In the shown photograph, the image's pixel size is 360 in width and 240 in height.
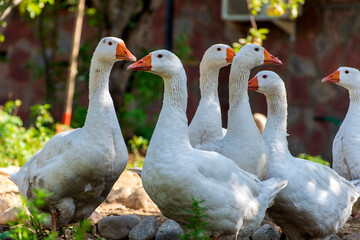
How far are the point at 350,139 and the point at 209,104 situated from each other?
120 centimetres

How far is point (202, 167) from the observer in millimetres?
3453

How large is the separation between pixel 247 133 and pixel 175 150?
665 millimetres

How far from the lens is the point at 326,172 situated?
415 cm

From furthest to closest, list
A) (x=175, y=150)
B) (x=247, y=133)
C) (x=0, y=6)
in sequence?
(x=0, y=6) → (x=247, y=133) → (x=175, y=150)

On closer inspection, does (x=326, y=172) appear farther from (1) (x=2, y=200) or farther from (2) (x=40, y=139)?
(2) (x=40, y=139)

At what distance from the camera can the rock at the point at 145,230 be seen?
4195mm

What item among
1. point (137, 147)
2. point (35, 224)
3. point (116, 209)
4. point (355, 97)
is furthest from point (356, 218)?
point (137, 147)

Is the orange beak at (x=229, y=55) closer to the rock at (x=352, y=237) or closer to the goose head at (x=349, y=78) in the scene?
the goose head at (x=349, y=78)

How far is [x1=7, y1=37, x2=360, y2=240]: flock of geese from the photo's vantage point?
11.3 feet

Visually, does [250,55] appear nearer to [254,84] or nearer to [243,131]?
[254,84]

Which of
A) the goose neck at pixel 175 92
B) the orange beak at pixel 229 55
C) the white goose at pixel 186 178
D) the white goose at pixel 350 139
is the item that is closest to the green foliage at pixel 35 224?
the white goose at pixel 186 178

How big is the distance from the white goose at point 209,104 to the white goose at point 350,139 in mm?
1016

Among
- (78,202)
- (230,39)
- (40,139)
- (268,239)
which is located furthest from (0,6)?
(230,39)

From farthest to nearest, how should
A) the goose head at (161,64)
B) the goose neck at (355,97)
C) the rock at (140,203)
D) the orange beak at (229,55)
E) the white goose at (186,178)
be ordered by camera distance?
the rock at (140,203)
the goose neck at (355,97)
the orange beak at (229,55)
the goose head at (161,64)
the white goose at (186,178)
